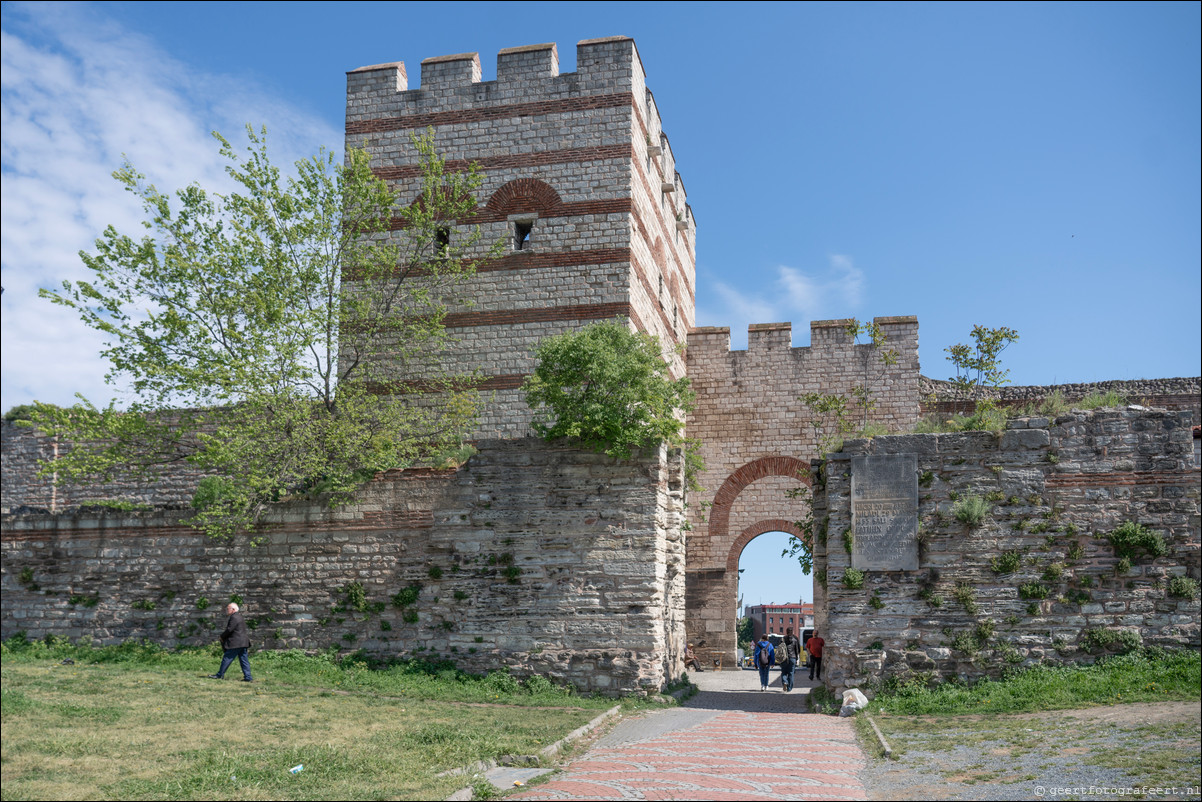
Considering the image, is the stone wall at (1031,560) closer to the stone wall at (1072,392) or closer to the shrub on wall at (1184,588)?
the shrub on wall at (1184,588)

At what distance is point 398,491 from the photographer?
553 inches

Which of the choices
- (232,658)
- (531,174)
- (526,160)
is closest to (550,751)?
(232,658)

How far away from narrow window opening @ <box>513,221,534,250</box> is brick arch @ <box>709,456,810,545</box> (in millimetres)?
7451

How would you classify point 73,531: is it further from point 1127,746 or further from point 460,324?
point 1127,746

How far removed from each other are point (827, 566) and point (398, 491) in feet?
20.9

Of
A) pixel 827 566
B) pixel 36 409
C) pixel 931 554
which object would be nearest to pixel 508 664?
pixel 827 566

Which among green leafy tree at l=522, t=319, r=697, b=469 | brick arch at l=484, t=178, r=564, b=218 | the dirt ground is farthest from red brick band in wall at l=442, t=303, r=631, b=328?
the dirt ground

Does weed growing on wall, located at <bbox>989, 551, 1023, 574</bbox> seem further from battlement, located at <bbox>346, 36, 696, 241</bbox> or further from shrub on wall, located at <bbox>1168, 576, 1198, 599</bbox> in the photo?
battlement, located at <bbox>346, 36, 696, 241</bbox>

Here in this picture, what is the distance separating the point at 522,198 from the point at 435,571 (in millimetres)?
7464

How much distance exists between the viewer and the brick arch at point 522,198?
17.4 metres

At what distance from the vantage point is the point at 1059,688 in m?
11.2

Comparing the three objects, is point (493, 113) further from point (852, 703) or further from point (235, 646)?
point (852, 703)

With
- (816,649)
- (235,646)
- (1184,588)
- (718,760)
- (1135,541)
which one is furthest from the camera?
(816,649)

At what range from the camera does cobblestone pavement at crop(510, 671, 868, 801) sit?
727 centimetres
